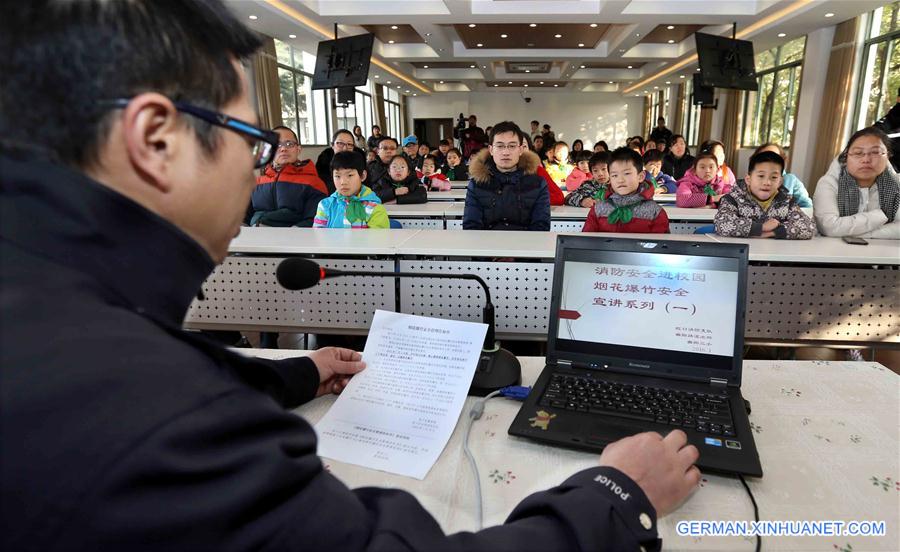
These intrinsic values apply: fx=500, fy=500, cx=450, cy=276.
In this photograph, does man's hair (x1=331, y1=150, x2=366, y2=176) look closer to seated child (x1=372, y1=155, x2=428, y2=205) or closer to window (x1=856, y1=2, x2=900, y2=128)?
seated child (x1=372, y1=155, x2=428, y2=205)

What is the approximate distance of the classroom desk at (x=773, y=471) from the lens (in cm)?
65

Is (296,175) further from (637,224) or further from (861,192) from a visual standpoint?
(861,192)

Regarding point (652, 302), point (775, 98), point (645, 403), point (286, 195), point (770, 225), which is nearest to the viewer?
point (645, 403)

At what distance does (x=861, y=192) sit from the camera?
2.55 m

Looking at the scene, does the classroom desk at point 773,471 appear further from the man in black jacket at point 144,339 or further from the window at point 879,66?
the window at point 879,66

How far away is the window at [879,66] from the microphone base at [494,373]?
8.20m

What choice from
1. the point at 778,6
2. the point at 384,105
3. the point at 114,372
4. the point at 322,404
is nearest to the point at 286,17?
the point at 778,6

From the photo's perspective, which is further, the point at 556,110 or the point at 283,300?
the point at 556,110

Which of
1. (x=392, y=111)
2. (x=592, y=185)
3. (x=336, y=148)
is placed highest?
(x=392, y=111)

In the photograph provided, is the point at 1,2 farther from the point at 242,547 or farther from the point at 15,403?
the point at 242,547

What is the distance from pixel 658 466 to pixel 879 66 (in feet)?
30.0

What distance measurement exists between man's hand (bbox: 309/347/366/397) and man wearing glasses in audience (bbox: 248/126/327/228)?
266 centimetres

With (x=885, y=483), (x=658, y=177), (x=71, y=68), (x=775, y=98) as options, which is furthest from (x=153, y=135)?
(x=775, y=98)

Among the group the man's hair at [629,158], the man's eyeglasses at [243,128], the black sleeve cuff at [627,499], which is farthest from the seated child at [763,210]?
the man's eyeglasses at [243,128]
